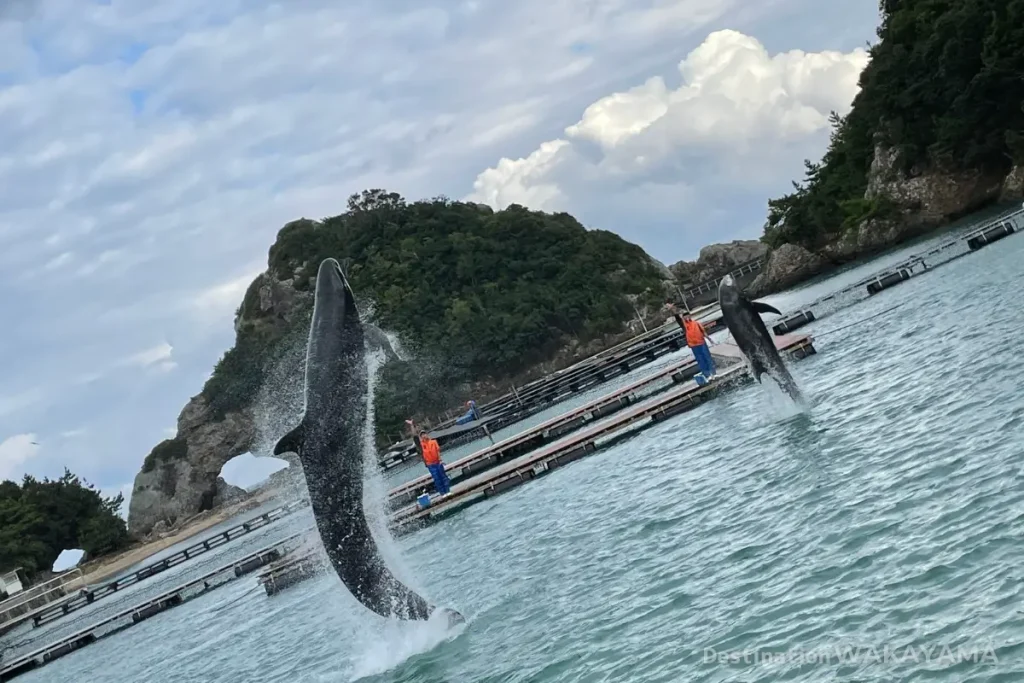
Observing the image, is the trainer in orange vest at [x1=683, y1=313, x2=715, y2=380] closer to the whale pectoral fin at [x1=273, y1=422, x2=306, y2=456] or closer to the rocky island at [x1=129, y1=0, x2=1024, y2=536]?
the whale pectoral fin at [x1=273, y1=422, x2=306, y2=456]

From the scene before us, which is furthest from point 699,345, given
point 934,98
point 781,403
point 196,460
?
point 196,460

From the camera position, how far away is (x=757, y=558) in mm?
12219

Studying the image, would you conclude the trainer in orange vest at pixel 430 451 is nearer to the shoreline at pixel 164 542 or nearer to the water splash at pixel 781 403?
the water splash at pixel 781 403

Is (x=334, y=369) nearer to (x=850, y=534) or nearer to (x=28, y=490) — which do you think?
(x=850, y=534)

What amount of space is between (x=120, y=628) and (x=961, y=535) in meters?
30.9

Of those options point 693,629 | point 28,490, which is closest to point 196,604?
point 693,629

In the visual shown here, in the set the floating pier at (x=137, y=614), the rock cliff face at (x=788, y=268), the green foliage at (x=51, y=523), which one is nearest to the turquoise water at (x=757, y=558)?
the floating pier at (x=137, y=614)

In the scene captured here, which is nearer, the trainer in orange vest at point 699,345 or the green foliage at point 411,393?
the trainer in orange vest at point 699,345

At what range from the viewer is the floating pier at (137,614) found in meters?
34.2

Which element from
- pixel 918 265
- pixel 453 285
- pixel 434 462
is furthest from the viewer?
pixel 453 285

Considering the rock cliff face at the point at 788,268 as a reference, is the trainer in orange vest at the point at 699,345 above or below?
below

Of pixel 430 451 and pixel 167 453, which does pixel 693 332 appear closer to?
pixel 430 451

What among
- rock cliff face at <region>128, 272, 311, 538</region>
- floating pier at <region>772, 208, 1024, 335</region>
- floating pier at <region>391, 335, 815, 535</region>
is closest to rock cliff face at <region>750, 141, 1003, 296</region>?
floating pier at <region>772, 208, 1024, 335</region>

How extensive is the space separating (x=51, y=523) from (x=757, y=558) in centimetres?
8653
